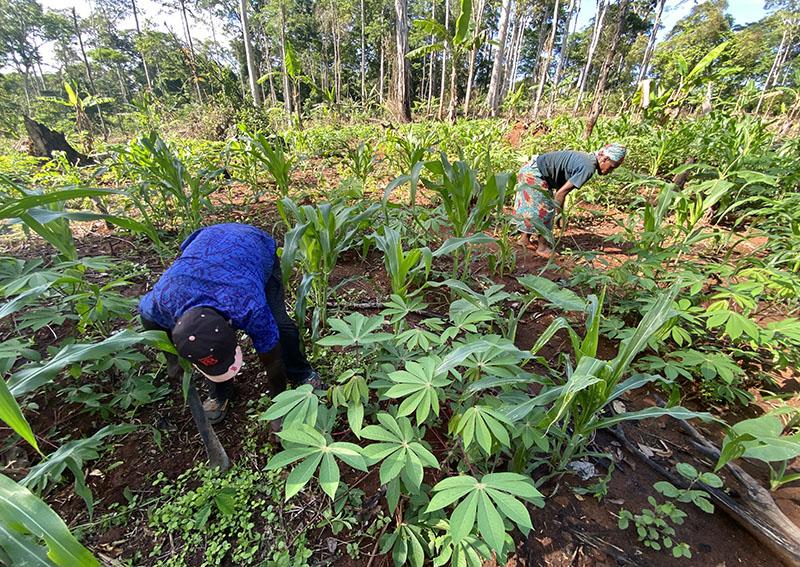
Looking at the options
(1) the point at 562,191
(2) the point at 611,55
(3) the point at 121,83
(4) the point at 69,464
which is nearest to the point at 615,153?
(1) the point at 562,191

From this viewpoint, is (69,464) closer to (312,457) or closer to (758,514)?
(312,457)

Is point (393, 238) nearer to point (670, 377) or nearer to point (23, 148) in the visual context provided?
point (670, 377)

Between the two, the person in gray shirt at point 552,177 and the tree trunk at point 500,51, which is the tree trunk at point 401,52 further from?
the person in gray shirt at point 552,177

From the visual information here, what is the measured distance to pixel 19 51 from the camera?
1141 inches

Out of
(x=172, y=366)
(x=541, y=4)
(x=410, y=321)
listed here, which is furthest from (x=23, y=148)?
(x=541, y=4)

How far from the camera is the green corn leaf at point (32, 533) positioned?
69 centimetres

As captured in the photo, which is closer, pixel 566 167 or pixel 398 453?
pixel 398 453

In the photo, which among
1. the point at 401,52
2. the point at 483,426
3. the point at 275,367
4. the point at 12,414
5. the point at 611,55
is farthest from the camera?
the point at 401,52

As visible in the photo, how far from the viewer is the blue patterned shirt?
4.46 ft

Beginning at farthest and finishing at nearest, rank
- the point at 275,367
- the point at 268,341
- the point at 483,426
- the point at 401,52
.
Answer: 1. the point at 401,52
2. the point at 275,367
3. the point at 268,341
4. the point at 483,426

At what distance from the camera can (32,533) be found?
2.28 feet

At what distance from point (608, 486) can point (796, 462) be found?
2.90 feet

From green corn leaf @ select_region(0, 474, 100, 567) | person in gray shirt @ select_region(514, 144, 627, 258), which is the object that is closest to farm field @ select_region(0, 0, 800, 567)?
green corn leaf @ select_region(0, 474, 100, 567)

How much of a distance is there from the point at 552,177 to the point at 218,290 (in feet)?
10.1
